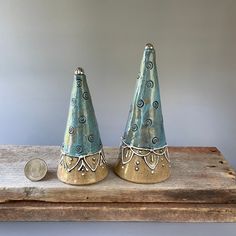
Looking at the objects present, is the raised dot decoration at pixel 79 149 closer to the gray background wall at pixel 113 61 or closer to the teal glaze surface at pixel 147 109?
the teal glaze surface at pixel 147 109

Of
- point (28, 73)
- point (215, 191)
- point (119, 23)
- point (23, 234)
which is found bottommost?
point (23, 234)

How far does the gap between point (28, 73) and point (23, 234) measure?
0.38 meters

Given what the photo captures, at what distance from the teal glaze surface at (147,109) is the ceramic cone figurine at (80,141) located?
0.25ft

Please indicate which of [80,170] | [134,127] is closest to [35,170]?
[80,170]

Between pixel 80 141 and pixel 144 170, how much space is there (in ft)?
0.41

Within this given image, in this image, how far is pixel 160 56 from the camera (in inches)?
31.0

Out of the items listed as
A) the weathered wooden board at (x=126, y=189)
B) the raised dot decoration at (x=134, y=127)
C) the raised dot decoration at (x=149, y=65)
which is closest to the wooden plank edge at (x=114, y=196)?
the weathered wooden board at (x=126, y=189)

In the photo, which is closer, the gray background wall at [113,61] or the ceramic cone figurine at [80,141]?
the ceramic cone figurine at [80,141]

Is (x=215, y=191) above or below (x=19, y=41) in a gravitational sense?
below

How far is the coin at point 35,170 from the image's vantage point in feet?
1.89

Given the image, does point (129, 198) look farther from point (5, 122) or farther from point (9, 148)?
point (5, 122)

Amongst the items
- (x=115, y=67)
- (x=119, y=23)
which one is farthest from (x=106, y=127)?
(x=119, y=23)

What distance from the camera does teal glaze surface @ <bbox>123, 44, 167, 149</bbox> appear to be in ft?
1.84

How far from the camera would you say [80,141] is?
22.1 inches
